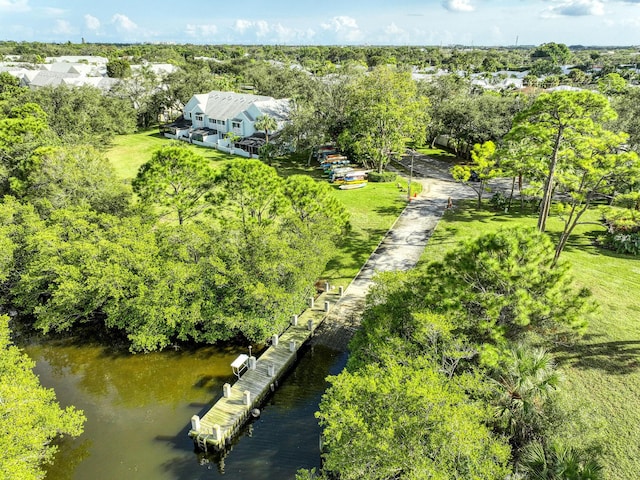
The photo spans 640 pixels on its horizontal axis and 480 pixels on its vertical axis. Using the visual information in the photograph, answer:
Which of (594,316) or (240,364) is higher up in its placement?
(594,316)

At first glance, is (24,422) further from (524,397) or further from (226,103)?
(226,103)

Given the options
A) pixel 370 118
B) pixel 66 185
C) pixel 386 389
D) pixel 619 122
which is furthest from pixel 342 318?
pixel 619 122

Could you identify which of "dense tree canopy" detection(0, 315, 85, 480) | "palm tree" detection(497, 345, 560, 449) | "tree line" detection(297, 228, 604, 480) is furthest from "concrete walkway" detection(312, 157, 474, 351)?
"dense tree canopy" detection(0, 315, 85, 480)

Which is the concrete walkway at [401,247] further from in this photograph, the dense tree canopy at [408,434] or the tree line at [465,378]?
the dense tree canopy at [408,434]

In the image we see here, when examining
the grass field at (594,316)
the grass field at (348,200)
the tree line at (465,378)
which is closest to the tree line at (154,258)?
the grass field at (348,200)

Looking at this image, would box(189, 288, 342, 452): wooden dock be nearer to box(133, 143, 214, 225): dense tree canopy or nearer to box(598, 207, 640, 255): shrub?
box(133, 143, 214, 225): dense tree canopy

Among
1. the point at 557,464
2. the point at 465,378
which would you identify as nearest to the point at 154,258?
the point at 465,378
